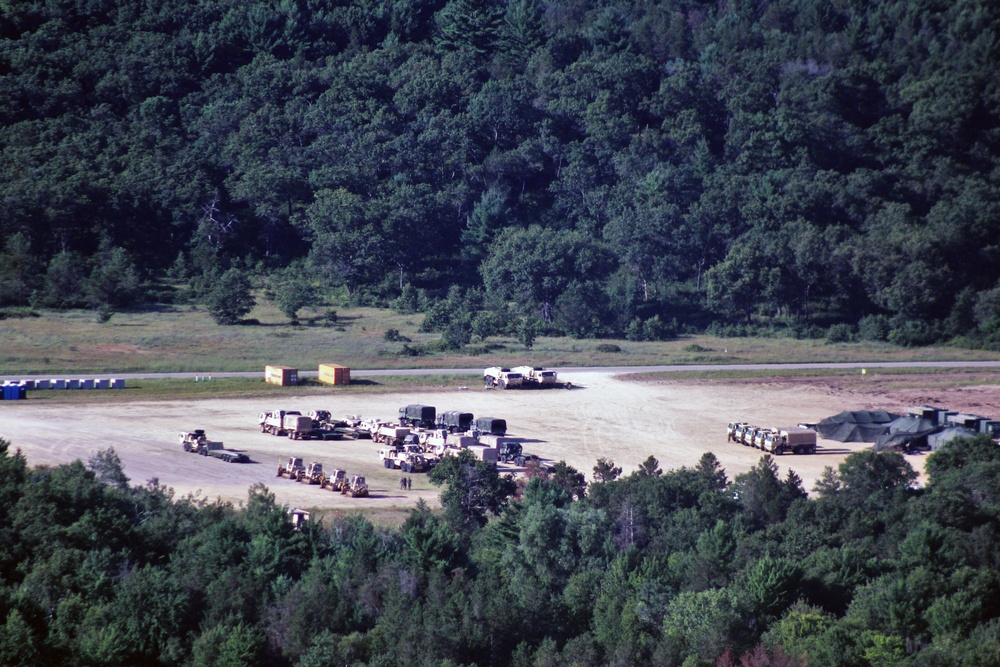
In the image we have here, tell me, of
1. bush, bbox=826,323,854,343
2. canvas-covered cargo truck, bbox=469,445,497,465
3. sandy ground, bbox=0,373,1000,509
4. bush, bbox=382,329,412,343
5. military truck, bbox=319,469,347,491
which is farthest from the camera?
bush, bbox=826,323,854,343

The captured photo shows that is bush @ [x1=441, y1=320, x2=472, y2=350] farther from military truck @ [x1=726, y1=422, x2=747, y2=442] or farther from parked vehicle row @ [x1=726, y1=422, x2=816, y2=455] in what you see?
parked vehicle row @ [x1=726, y1=422, x2=816, y2=455]

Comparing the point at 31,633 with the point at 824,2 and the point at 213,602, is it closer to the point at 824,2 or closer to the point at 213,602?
the point at 213,602

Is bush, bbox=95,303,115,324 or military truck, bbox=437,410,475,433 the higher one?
bush, bbox=95,303,115,324

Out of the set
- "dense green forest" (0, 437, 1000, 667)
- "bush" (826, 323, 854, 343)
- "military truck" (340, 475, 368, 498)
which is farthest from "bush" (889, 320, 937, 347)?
"military truck" (340, 475, 368, 498)

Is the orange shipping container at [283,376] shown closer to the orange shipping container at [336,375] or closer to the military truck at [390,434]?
the orange shipping container at [336,375]

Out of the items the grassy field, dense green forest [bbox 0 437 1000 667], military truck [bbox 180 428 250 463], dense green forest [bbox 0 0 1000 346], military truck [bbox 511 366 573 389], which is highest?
dense green forest [bbox 0 0 1000 346]

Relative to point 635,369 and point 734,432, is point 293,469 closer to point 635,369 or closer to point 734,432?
point 734,432

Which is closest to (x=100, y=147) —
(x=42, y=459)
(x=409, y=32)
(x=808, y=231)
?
(x=409, y=32)
